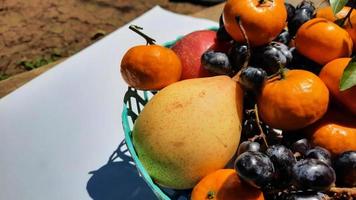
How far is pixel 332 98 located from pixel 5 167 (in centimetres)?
68

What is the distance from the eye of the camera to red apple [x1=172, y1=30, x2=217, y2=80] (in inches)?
34.3

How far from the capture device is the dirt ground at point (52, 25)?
6.01 feet

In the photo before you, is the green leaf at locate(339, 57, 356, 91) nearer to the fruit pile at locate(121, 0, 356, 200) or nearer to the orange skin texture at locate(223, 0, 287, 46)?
the fruit pile at locate(121, 0, 356, 200)

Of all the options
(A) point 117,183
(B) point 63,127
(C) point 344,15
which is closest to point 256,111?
(C) point 344,15

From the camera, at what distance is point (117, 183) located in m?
0.99

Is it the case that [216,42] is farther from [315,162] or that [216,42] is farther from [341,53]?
[315,162]

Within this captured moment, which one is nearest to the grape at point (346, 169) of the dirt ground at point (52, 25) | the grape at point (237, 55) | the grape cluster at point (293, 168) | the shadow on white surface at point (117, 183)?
the grape cluster at point (293, 168)

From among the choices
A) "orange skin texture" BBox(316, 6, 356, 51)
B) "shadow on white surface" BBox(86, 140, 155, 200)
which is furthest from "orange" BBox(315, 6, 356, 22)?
"shadow on white surface" BBox(86, 140, 155, 200)

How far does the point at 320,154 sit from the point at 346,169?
38mm

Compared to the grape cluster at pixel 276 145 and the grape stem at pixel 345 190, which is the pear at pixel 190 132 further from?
the grape stem at pixel 345 190

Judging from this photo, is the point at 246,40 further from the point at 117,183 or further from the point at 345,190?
the point at 117,183

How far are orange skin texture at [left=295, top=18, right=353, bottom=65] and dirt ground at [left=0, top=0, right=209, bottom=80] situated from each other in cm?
124

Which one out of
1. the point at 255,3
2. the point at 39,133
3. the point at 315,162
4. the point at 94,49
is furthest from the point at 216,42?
the point at 94,49

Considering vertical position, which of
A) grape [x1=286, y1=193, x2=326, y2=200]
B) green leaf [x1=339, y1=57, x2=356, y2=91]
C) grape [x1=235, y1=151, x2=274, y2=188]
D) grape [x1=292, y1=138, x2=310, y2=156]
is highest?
green leaf [x1=339, y1=57, x2=356, y2=91]
